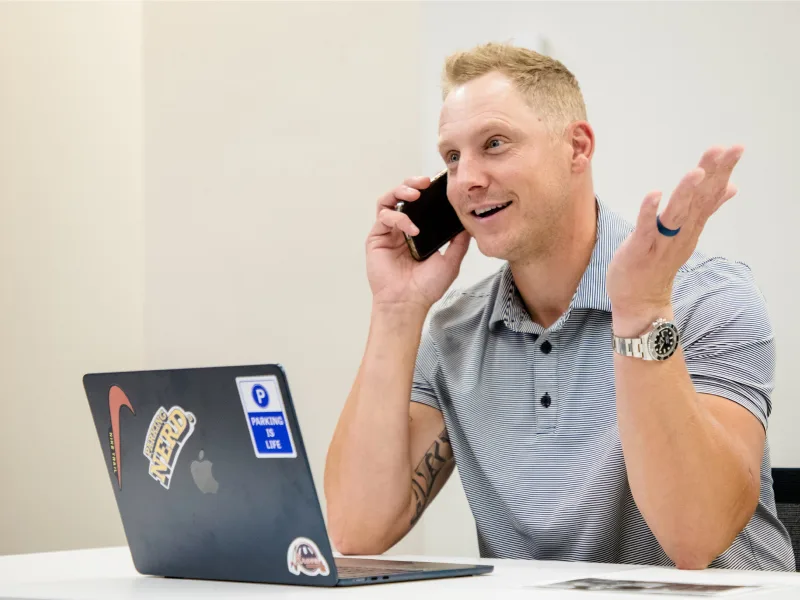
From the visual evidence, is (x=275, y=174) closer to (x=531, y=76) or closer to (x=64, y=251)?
(x=64, y=251)

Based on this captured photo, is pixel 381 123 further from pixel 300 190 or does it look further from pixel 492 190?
pixel 492 190

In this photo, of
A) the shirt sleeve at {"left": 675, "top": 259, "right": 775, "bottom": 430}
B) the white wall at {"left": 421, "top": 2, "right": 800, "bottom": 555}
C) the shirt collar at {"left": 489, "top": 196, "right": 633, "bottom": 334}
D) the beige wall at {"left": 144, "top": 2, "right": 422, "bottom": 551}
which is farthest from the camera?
the beige wall at {"left": 144, "top": 2, "right": 422, "bottom": 551}

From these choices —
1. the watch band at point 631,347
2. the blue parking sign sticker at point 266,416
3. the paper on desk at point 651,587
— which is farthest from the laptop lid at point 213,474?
the watch band at point 631,347

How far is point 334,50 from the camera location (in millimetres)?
2750

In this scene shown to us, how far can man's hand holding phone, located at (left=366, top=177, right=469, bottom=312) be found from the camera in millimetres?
1689

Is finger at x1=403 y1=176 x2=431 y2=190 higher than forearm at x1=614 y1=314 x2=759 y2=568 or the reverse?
higher

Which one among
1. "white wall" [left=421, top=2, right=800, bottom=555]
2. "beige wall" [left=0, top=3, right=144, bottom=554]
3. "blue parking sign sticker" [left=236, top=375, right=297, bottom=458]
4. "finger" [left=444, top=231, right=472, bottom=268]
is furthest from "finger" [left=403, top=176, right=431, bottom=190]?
"beige wall" [left=0, top=3, right=144, bottom=554]

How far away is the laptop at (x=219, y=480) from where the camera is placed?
93cm

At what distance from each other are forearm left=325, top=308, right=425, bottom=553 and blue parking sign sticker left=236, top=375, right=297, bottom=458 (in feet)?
2.03

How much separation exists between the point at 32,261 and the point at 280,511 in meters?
1.86

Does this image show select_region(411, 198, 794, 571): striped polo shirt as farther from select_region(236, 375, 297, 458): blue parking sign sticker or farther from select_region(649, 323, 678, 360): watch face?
select_region(236, 375, 297, 458): blue parking sign sticker

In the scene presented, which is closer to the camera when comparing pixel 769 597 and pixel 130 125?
pixel 769 597

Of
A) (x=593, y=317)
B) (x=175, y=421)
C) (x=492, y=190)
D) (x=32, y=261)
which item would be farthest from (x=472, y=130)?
(x=32, y=261)

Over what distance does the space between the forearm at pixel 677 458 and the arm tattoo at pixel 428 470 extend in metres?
0.49
